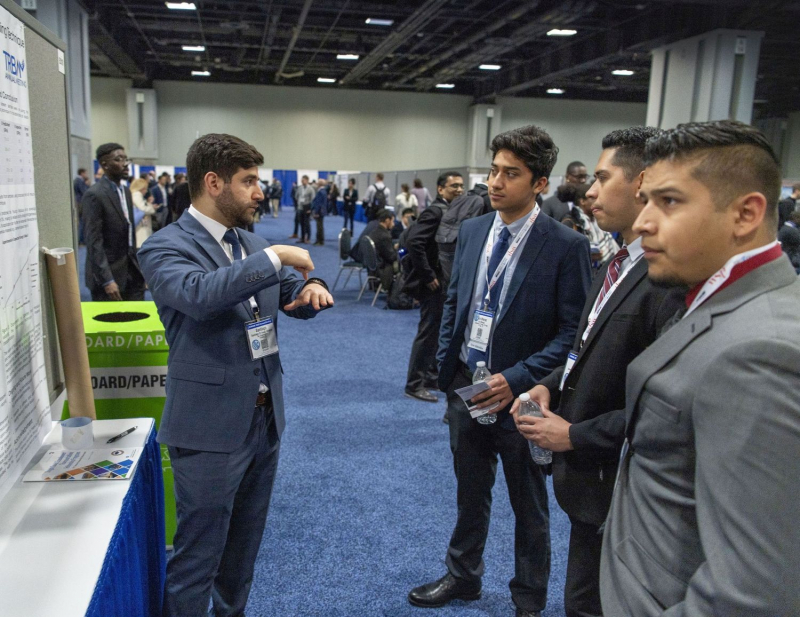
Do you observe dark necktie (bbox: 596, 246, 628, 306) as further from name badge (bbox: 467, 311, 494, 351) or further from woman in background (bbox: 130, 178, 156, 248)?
woman in background (bbox: 130, 178, 156, 248)

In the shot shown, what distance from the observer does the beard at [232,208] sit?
5.46ft

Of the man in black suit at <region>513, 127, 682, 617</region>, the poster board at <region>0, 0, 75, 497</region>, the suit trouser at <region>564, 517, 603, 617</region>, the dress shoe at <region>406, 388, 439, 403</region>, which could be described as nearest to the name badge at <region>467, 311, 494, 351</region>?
the man in black suit at <region>513, 127, 682, 617</region>

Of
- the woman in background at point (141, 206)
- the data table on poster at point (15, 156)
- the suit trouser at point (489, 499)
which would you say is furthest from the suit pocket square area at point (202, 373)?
the woman in background at point (141, 206)

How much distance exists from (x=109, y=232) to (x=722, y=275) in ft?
13.6

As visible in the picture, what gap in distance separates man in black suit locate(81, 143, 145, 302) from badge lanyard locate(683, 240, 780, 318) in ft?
12.4

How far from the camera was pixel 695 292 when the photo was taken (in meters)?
0.96

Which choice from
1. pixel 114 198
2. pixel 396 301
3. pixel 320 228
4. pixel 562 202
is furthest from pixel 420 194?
pixel 114 198

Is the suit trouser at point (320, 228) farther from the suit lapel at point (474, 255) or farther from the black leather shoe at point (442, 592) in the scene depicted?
the black leather shoe at point (442, 592)

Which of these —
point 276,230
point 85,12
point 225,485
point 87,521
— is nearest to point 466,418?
point 225,485

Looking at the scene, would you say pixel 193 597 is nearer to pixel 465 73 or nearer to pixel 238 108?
pixel 465 73

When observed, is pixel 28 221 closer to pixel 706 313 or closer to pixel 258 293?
pixel 258 293

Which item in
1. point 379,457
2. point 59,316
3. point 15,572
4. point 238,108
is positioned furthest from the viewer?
point 238,108

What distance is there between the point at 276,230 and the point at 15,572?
16207 millimetres

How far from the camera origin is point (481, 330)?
2002 millimetres
